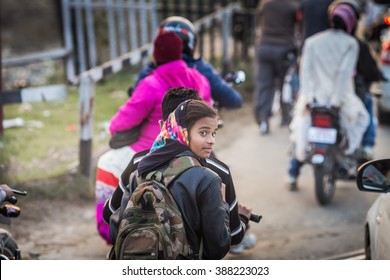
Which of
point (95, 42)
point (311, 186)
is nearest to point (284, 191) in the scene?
point (311, 186)

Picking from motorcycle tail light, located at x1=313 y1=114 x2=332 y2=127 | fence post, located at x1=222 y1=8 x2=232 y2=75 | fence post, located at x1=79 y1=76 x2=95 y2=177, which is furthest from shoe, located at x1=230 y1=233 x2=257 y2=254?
fence post, located at x1=222 y1=8 x2=232 y2=75

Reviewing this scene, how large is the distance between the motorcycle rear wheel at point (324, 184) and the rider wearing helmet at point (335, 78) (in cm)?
20

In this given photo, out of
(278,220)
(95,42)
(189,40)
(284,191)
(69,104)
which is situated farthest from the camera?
(95,42)

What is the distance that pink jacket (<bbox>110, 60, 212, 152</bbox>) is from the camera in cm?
488

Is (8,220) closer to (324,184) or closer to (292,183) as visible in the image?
(324,184)

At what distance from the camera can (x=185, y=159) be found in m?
3.67

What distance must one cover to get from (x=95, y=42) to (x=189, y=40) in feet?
22.8

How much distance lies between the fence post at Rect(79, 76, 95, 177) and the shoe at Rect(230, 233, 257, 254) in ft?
6.25

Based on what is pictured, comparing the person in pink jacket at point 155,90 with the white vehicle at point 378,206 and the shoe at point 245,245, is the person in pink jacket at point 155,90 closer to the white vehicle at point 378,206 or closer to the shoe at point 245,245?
the white vehicle at point 378,206

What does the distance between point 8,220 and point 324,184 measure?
368 centimetres

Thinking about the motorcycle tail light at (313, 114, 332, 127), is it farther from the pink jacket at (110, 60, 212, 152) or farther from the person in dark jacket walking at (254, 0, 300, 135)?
the person in dark jacket walking at (254, 0, 300, 135)

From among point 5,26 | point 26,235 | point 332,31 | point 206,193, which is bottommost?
point 5,26

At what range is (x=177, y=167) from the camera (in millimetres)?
3650

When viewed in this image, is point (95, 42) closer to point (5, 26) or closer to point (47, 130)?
point (47, 130)
